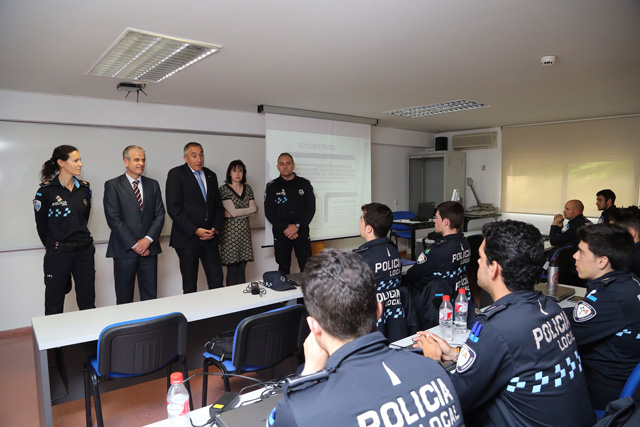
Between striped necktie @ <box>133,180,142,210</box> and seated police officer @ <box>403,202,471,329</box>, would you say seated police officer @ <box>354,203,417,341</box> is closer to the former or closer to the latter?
seated police officer @ <box>403,202,471,329</box>

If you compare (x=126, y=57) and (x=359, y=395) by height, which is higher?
(x=126, y=57)

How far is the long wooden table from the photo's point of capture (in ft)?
6.53

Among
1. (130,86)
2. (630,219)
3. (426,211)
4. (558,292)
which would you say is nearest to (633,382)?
(558,292)

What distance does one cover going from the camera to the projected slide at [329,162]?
5172 mm

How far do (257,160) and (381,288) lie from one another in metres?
3.42

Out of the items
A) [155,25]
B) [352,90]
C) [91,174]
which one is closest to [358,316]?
[155,25]

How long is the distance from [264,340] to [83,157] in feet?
10.6

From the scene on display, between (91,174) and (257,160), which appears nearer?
(91,174)

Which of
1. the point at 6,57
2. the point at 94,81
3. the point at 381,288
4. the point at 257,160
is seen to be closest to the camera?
the point at 381,288

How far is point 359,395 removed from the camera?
33.8 inches

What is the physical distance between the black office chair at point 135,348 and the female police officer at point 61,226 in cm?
142

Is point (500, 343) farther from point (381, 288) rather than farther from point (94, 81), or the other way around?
point (94, 81)

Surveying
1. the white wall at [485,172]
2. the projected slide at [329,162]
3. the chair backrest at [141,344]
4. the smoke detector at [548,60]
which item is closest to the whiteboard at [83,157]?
the projected slide at [329,162]

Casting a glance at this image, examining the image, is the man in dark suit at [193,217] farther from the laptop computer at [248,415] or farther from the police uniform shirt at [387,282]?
the laptop computer at [248,415]
